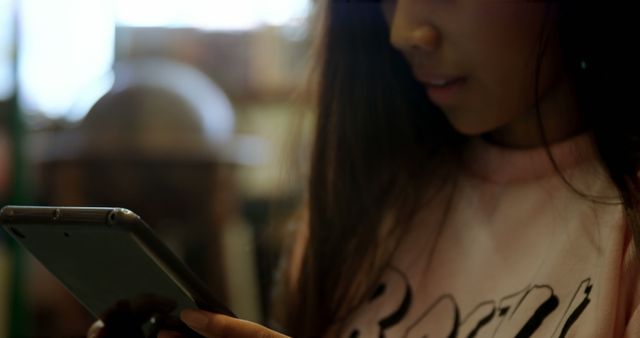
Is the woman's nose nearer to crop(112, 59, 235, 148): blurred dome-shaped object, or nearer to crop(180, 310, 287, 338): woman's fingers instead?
crop(180, 310, 287, 338): woman's fingers

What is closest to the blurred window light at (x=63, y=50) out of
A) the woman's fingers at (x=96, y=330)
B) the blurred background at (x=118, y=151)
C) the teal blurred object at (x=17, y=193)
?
the blurred background at (x=118, y=151)

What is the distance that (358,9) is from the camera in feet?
3.17

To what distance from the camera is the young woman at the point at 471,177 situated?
74 cm

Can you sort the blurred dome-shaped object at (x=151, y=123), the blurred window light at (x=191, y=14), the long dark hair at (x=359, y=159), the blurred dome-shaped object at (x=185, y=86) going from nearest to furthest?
the long dark hair at (x=359, y=159), the blurred dome-shaped object at (x=151, y=123), the blurred dome-shaped object at (x=185, y=86), the blurred window light at (x=191, y=14)

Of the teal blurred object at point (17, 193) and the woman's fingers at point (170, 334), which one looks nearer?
the woman's fingers at point (170, 334)

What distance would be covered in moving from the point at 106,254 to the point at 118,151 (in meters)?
1.49

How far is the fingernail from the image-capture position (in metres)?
0.65

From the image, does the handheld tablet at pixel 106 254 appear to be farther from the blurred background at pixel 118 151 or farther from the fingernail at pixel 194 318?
the blurred background at pixel 118 151

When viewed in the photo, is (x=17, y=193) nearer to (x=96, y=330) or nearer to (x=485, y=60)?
(x=96, y=330)

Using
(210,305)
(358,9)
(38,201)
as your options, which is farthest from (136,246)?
(38,201)

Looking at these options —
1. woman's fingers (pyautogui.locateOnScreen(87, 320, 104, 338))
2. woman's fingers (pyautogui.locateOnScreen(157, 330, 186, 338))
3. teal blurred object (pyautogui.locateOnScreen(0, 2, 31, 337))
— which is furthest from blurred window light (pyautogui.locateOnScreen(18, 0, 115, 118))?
woman's fingers (pyautogui.locateOnScreen(157, 330, 186, 338))

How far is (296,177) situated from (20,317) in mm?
949

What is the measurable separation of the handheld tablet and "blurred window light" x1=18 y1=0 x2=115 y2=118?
1.56 metres

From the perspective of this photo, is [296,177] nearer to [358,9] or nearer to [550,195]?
[358,9]
